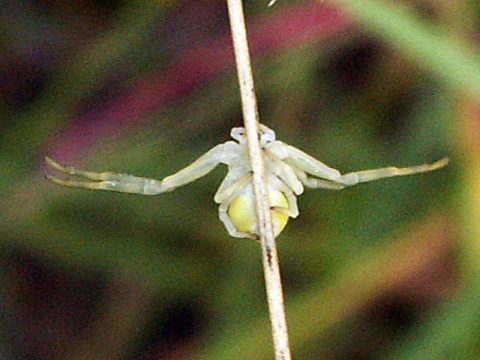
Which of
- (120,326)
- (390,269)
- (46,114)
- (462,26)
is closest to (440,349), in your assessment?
(390,269)

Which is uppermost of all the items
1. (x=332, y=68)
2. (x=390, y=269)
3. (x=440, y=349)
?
(x=332, y=68)

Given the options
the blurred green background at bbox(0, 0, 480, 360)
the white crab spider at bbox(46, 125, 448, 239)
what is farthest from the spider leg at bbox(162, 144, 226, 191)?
the blurred green background at bbox(0, 0, 480, 360)

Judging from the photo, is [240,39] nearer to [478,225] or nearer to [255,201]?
[255,201]

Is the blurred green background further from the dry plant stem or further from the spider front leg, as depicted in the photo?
the dry plant stem

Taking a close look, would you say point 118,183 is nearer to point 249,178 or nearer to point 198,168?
point 198,168

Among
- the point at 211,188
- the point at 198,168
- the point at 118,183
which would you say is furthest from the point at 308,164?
the point at 211,188

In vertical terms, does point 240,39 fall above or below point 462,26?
below

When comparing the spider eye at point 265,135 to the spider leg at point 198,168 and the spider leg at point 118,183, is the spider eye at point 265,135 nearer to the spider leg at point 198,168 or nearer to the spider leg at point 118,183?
the spider leg at point 198,168
